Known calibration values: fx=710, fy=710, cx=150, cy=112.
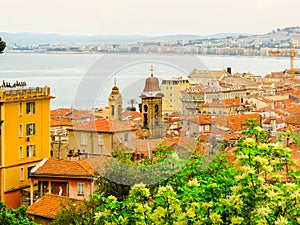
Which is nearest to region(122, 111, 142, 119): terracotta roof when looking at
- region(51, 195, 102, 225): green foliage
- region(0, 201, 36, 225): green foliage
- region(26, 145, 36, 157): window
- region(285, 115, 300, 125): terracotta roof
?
region(26, 145, 36, 157): window

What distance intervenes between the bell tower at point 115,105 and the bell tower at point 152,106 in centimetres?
65

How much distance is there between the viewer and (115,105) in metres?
17.9

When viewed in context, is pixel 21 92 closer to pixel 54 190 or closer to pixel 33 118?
pixel 33 118

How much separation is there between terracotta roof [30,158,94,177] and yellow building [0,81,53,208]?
1.82 meters

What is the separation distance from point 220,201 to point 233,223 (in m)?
0.23

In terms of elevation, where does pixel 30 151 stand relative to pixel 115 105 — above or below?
below

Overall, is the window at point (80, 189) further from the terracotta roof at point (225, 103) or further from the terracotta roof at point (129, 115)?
the terracotta roof at point (225, 103)

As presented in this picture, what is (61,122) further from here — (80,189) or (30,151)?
(80,189)

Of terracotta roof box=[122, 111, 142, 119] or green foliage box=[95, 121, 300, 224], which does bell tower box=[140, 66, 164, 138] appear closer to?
terracotta roof box=[122, 111, 142, 119]

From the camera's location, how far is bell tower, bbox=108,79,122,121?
1751 cm

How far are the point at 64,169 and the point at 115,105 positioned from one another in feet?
18.8

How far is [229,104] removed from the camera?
127ft

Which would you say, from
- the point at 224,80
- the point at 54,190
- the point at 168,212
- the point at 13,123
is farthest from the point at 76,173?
the point at 224,80

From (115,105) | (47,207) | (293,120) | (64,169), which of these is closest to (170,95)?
(115,105)
